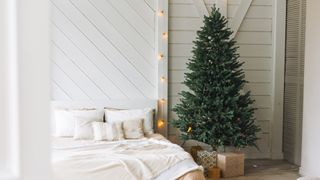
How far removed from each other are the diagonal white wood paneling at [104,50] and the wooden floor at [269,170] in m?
1.70

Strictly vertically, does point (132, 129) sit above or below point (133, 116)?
below

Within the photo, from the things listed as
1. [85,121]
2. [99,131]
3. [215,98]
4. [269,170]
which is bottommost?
[269,170]

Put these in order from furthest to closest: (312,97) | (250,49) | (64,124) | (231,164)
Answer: (250,49) < (64,124) < (231,164) < (312,97)

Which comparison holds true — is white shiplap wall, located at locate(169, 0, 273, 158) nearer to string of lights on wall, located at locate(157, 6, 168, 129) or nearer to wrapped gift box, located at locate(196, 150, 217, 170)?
string of lights on wall, located at locate(157, 6, 168, 129)

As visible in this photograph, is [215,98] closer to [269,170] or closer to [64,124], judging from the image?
[269,170]

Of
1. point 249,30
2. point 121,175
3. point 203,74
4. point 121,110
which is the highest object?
point 249,30

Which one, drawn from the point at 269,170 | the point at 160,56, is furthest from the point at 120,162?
the point at 269,170

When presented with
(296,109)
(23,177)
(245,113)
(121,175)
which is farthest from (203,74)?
(23,177)

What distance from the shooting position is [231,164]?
4699 millimetres

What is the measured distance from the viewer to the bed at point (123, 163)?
3250mm

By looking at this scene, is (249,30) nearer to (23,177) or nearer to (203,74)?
(203,74)

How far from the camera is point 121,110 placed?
203 inches

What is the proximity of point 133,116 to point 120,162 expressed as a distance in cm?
164

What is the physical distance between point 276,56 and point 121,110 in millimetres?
2447
